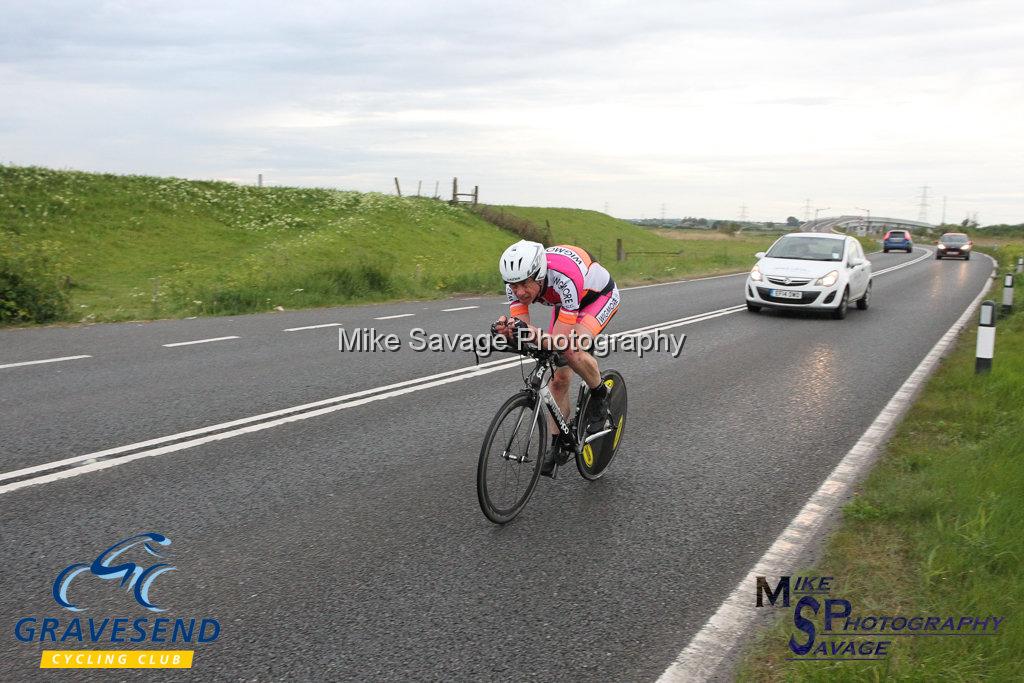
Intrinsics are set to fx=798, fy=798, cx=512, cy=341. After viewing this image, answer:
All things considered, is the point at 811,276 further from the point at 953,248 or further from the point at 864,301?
the point at 953,248

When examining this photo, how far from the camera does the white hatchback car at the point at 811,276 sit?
15148mm

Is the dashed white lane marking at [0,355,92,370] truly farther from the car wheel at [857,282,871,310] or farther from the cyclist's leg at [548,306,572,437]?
the car wheel at [857,282,871,310]

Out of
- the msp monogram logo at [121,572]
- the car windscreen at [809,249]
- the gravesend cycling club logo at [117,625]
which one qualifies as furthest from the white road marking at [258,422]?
the car windscreen at [809,249]

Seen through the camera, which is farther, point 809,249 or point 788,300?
point 809,249

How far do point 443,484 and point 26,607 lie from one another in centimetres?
248

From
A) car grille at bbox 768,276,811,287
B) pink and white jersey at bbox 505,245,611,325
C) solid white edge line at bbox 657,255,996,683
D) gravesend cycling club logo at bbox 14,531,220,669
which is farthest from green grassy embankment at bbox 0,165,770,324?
solid white edge line at bbox 657,255,996,683

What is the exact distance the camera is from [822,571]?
396cm

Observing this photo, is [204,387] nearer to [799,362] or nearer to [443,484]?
[443,484]

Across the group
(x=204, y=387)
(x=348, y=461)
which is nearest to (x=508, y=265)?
(x=348, y=461)

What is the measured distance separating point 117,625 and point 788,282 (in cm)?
1410

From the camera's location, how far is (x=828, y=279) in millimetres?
15188

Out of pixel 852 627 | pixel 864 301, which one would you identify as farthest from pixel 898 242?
pixel 852 627

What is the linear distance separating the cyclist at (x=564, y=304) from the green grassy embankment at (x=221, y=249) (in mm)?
11012

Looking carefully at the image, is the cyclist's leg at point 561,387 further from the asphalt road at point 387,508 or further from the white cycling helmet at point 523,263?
the white cycling helmet at point 523,263
